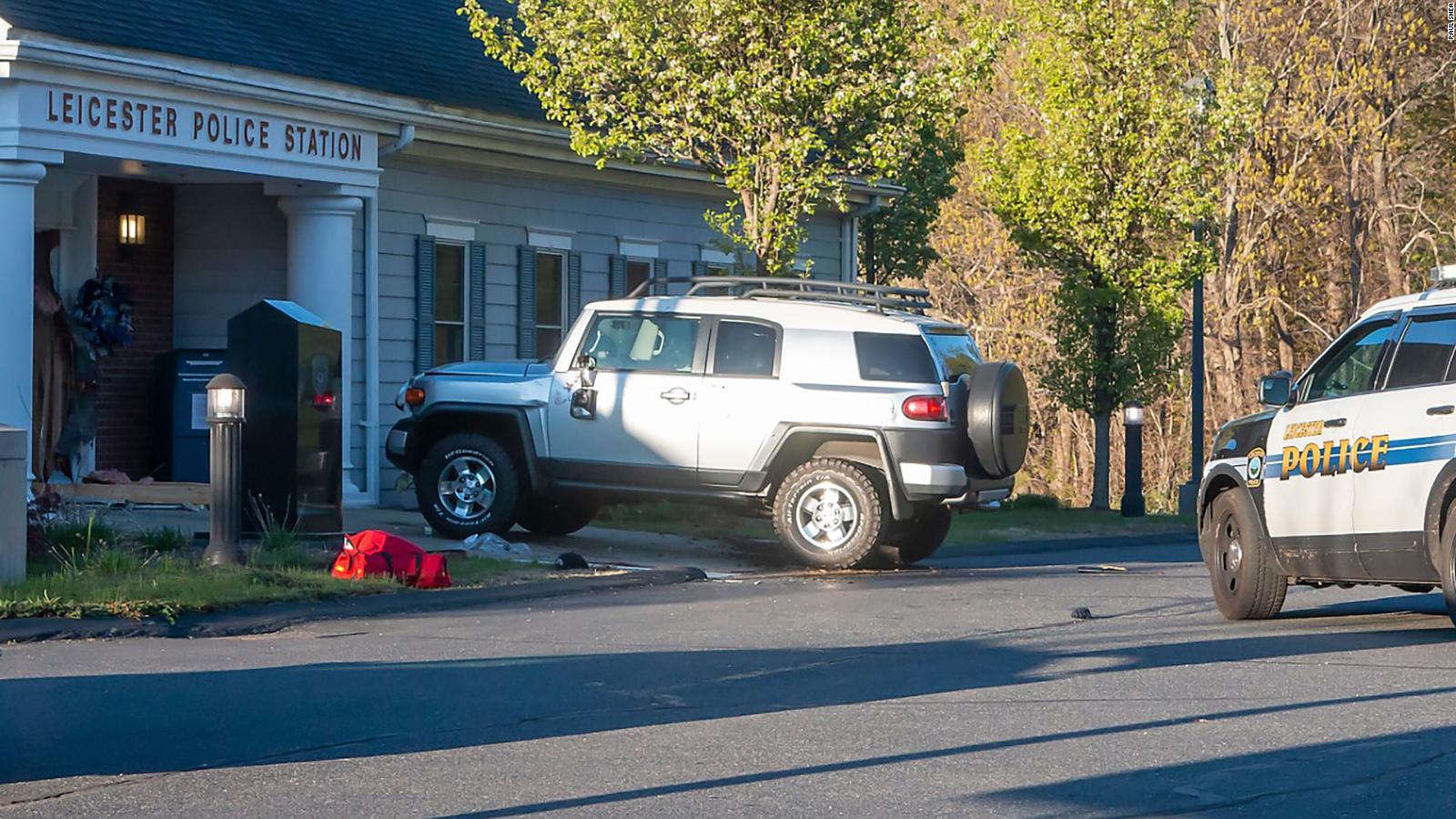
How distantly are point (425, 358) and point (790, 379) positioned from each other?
673 cm

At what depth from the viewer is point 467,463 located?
52.9 ft

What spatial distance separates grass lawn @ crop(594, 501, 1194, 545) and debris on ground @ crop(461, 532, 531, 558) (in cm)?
202

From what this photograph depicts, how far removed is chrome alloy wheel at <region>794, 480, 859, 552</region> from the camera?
15016mm

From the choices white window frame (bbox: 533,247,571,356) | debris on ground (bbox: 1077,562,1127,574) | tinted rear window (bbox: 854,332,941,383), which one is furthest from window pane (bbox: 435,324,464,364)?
debris on ground (bbox: 1077,562,1127,574)

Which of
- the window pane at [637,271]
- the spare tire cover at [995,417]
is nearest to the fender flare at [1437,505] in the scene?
the spare tire cover at [995,417]

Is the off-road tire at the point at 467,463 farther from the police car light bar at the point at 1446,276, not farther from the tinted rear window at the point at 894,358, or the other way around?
the police car light bar at the point at 1446,276

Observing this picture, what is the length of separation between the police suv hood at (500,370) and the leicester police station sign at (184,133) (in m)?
2.90

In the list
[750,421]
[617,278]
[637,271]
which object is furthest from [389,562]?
[637,271]

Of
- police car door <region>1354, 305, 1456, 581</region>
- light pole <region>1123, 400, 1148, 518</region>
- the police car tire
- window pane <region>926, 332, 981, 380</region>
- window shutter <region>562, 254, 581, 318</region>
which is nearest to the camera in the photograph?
the police car tire

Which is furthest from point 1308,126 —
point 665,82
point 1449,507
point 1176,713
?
point 1176,713

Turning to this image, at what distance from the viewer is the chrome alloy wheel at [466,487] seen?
632 inches

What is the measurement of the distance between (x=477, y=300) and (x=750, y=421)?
7.08 metres

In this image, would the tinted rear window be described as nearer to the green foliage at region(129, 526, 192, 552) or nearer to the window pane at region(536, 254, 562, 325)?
the green foliage at region(129, 526, 192, 552)

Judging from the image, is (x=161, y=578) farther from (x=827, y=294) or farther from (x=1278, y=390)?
(x=1278, y=390)
